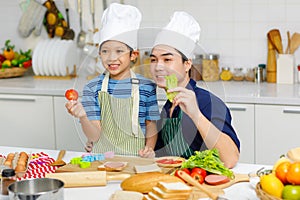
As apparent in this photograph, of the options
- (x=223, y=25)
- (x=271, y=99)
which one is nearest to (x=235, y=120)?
(x=271, y=99)

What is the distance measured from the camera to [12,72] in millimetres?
3867

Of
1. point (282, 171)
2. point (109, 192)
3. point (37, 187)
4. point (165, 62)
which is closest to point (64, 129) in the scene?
point (165, 62)

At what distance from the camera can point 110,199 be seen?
1.64 meters

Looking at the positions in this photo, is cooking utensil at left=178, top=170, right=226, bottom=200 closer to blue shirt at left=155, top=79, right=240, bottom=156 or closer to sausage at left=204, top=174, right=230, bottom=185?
sausage at left=204, top=174, right=230, bottom=185

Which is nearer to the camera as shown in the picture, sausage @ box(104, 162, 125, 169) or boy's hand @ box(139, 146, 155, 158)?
sausage @ box(104, 162, 125, 169)

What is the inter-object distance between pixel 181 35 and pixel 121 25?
24 centimetres

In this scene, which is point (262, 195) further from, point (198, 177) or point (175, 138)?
point (175, 138)

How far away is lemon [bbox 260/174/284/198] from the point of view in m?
1.49

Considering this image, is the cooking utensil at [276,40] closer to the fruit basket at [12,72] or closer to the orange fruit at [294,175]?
the fruit basket at [12,72]

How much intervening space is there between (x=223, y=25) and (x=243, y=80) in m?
0.36

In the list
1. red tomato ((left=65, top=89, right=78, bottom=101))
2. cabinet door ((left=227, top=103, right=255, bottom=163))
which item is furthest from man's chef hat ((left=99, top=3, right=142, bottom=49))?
cabinet door ((left=227, top=103, right=255, bottom=163))

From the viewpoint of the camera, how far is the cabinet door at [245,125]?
120 inches

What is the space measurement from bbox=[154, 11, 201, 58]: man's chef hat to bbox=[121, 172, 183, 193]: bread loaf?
500 millimetres

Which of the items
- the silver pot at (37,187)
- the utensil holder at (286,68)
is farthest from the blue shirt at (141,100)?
the utensil holder at (286,68)
